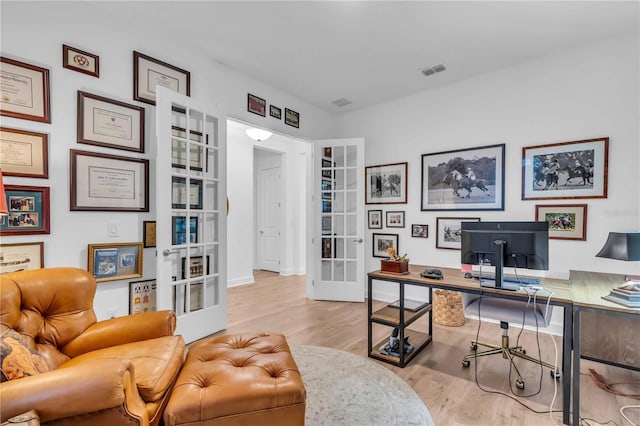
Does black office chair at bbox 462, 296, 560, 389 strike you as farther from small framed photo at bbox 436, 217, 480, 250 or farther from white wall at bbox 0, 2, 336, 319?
white wall at bbox 0, 2, 336, 319

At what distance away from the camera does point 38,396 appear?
107 centimetres

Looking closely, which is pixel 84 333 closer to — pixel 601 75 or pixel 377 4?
pixel 377 4

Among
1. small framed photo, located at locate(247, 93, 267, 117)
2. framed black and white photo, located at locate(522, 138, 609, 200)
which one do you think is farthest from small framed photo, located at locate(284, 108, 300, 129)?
framed black and white photo, located at locate(522, 138, 609, 200)

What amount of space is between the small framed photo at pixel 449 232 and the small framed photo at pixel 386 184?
22.7 inches

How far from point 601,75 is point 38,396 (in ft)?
14.7

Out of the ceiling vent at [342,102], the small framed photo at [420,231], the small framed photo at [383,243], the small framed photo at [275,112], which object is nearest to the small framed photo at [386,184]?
the small framed photo at [420,231]

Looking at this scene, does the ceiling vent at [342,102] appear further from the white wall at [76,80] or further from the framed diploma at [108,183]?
the framed diploma at [108,183]

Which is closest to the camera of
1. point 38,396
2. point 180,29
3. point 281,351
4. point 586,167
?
point 38,396

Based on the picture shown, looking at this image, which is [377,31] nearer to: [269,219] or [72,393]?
[72,393]

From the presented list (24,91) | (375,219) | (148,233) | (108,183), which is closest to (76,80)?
(24,91)

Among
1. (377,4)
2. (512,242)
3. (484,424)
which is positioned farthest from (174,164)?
(484,424)

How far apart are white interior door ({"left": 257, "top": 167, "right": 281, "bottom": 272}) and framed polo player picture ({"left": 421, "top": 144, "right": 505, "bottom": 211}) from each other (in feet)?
11.6

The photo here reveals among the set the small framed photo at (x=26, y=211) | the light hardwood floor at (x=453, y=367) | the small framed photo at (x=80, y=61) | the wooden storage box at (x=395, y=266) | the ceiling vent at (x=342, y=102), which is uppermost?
the ceiling vent at (x=342, y=102)

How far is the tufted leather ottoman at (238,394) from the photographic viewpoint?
1.26 meters
